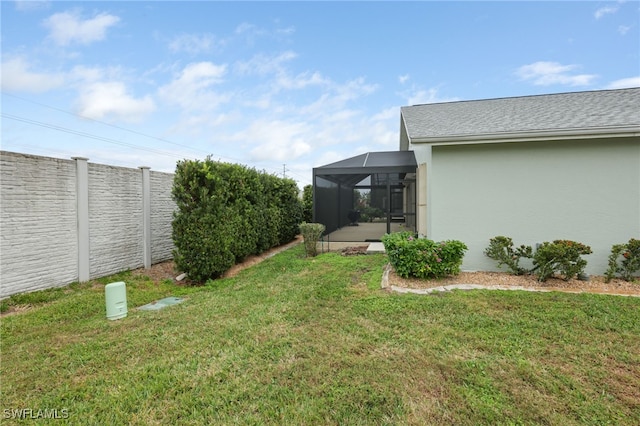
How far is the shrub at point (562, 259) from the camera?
5.66 meters

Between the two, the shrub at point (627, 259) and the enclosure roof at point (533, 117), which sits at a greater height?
the enclosure roof at point (533, 117)

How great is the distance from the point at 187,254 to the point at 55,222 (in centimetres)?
261

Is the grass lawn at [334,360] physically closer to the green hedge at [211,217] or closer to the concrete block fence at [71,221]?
the concrete block fence at [71,221]

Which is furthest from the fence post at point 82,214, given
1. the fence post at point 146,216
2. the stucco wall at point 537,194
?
the stucco wall at point 537,194

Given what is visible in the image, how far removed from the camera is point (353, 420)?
7.81 ft

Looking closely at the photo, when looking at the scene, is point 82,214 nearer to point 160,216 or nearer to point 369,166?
point 160,216

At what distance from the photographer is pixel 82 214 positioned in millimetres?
6430

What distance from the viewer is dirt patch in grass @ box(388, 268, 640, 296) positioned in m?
5.52

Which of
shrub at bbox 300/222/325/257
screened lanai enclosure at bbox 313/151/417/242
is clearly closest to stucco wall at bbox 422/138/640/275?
screened lanai enclosure at bbox 313/151/417/242

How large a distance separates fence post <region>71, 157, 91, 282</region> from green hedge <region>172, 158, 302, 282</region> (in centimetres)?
181

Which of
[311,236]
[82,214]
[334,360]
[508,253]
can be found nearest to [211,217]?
[82,214]

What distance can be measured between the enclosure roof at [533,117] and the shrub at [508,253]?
2341mm

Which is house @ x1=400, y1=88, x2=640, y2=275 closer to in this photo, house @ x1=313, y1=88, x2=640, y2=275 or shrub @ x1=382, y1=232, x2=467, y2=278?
house @ x1=313, y1=88, x2=640, y2=275

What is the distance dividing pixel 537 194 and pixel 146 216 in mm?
10061
